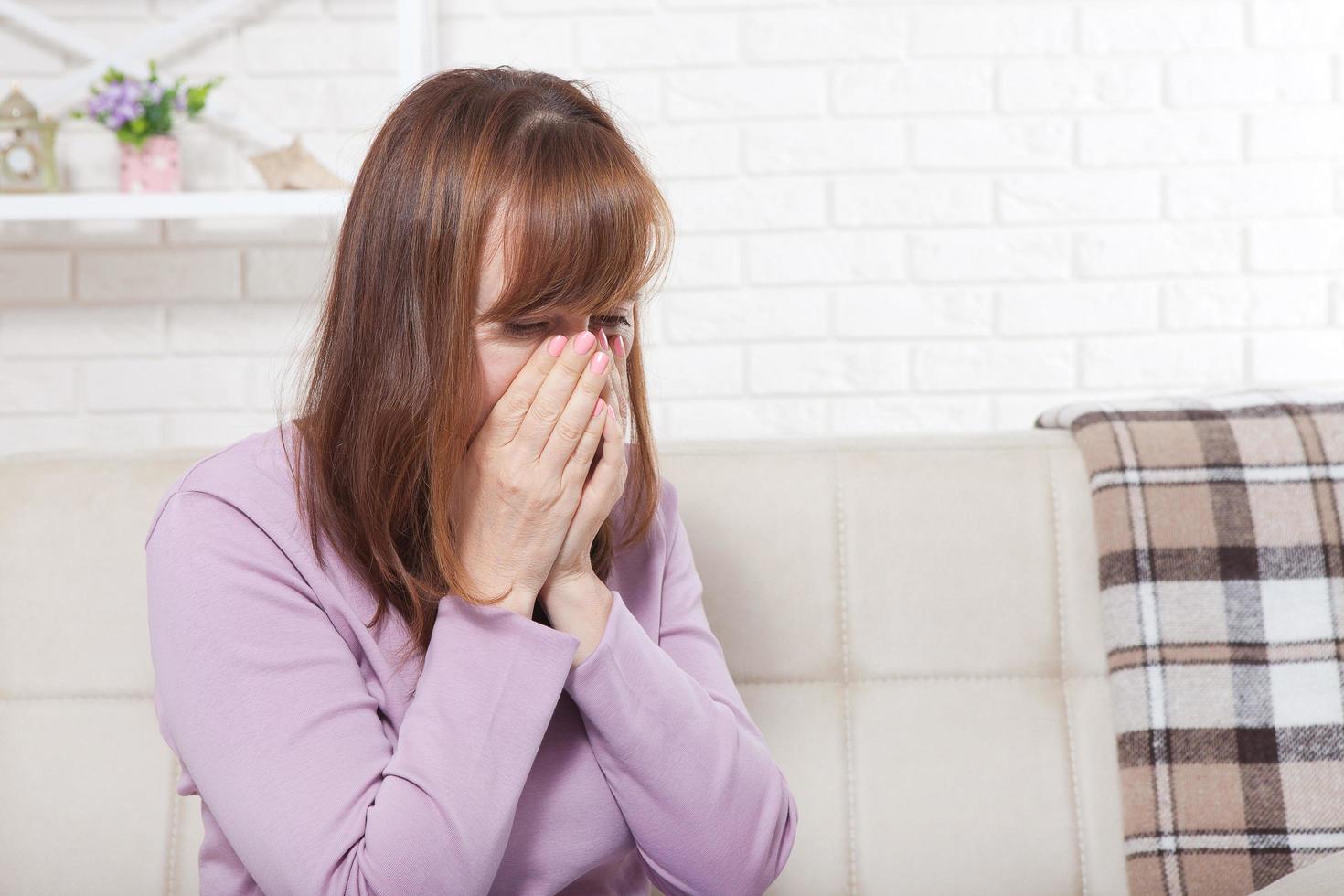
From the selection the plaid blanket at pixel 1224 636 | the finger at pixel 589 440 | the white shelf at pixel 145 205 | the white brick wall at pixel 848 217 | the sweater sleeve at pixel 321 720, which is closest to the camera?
the sweater sleeve at pixel 321 720

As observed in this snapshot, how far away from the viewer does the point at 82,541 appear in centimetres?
130

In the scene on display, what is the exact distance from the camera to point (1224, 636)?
1.28m

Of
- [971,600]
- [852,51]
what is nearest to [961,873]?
[971,600]

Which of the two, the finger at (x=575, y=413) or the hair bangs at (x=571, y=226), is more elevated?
the hair bangs at (x=571, y=226)

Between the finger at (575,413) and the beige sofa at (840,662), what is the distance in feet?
1.57

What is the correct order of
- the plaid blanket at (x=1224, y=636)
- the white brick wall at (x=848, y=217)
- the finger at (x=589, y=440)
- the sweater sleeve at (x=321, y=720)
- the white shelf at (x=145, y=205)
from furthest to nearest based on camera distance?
the white brick wall at (x=848, y=217)
the white shelf at (x=145, y=205)
the plaid blanket at (x=1224, y=636)
the finger at (x=589, y=440)
the sweater sleeve at (x=321, y=720)

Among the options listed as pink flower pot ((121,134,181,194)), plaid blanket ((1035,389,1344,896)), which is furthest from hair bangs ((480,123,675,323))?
pink flower pot ((121,134,181,194))

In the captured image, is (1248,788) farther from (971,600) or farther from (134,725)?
(134,725)

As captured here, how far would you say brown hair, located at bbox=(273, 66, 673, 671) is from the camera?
852 mm

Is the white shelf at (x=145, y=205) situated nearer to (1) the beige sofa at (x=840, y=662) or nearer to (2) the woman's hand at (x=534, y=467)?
(1) the beige sofa at (x=840, y=662)

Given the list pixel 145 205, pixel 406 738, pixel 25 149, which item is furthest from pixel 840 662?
pixel 25 149

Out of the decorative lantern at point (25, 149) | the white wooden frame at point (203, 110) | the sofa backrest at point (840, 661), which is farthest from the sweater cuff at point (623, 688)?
the decorative lantern at point (25, 149)

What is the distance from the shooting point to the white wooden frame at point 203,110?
1.77 m

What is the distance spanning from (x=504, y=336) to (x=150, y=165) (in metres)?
1.26
